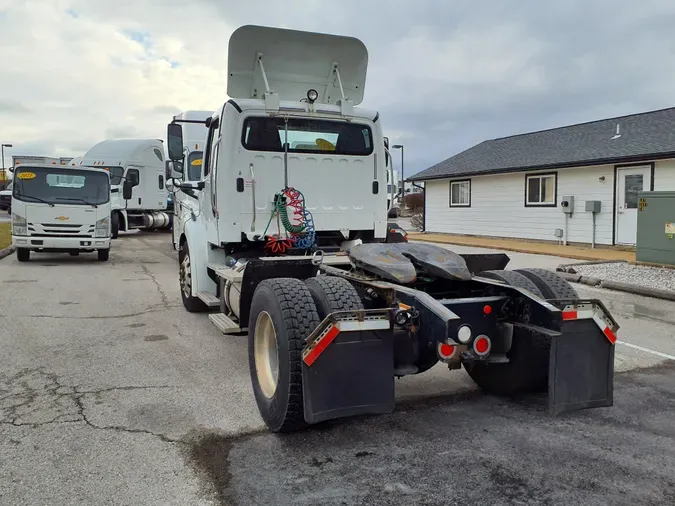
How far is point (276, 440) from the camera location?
13.0ft

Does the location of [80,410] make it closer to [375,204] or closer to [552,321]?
[552,321]

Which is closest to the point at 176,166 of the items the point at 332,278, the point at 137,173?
the point at 332,278

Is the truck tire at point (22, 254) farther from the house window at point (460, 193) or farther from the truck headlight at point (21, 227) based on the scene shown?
the house window at point (460, 193)

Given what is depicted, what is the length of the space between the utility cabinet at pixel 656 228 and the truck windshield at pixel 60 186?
12325 mm

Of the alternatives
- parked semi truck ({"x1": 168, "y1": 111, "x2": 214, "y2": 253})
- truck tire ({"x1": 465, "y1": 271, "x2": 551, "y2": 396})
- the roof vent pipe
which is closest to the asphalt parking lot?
truck tire ({"x1": 465, "y1": 271, "x2": 551, "y2": 396})

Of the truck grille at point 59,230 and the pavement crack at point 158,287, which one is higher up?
the truck grille at point 59,230

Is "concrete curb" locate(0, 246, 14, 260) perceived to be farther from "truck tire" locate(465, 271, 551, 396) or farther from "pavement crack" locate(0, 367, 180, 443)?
"truck tire" locate(465, 271, 551, 396)

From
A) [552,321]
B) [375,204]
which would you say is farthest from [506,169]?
[552,321]

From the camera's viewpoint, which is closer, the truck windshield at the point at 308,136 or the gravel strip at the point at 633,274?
the truck windshield at the point at 308,136

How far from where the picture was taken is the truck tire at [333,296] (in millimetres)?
3830

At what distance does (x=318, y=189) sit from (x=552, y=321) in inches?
150

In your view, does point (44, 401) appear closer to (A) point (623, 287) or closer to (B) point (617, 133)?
(A) point (623, 287)

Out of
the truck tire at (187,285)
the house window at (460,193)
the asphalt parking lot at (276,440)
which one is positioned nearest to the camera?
the asphalt parking lot at (276,440)

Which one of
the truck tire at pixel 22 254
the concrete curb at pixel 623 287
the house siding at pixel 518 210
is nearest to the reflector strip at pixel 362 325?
the concrete curb at pixel 623 287
